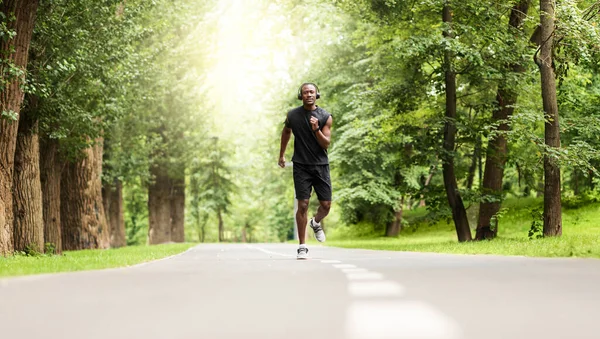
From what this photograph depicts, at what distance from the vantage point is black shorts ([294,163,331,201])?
11.9 metres

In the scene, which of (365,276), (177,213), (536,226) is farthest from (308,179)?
(177,213)

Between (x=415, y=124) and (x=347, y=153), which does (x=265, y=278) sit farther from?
(x=347, y=153)

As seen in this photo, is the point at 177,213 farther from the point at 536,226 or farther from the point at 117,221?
the point at 536,226

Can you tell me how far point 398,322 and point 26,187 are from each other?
1487cm

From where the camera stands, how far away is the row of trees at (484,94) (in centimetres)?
1739

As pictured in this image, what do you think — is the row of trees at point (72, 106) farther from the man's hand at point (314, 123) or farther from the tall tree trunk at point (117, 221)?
the man's hand at point (314, 123)

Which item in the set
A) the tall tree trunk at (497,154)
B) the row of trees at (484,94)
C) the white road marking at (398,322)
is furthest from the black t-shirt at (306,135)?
the tall tree trunk at (497,154)

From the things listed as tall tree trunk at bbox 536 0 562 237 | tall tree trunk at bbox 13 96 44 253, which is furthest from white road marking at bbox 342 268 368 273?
tall tree trunk at bbox 13 96 44 253

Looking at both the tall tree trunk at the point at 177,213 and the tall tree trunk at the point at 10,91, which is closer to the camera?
the tall tree trunk at the point at 10,91

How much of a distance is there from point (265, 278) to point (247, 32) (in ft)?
116

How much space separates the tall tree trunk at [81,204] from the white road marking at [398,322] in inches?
854

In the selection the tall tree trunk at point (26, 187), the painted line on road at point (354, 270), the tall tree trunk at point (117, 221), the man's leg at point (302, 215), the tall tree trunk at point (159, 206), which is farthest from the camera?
the tall tree trunk at point (159, 206)

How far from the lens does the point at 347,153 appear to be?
112 feet

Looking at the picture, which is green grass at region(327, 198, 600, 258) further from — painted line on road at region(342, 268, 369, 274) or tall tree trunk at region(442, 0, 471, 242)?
painted line on road at region(342, 268, 369, 274)
